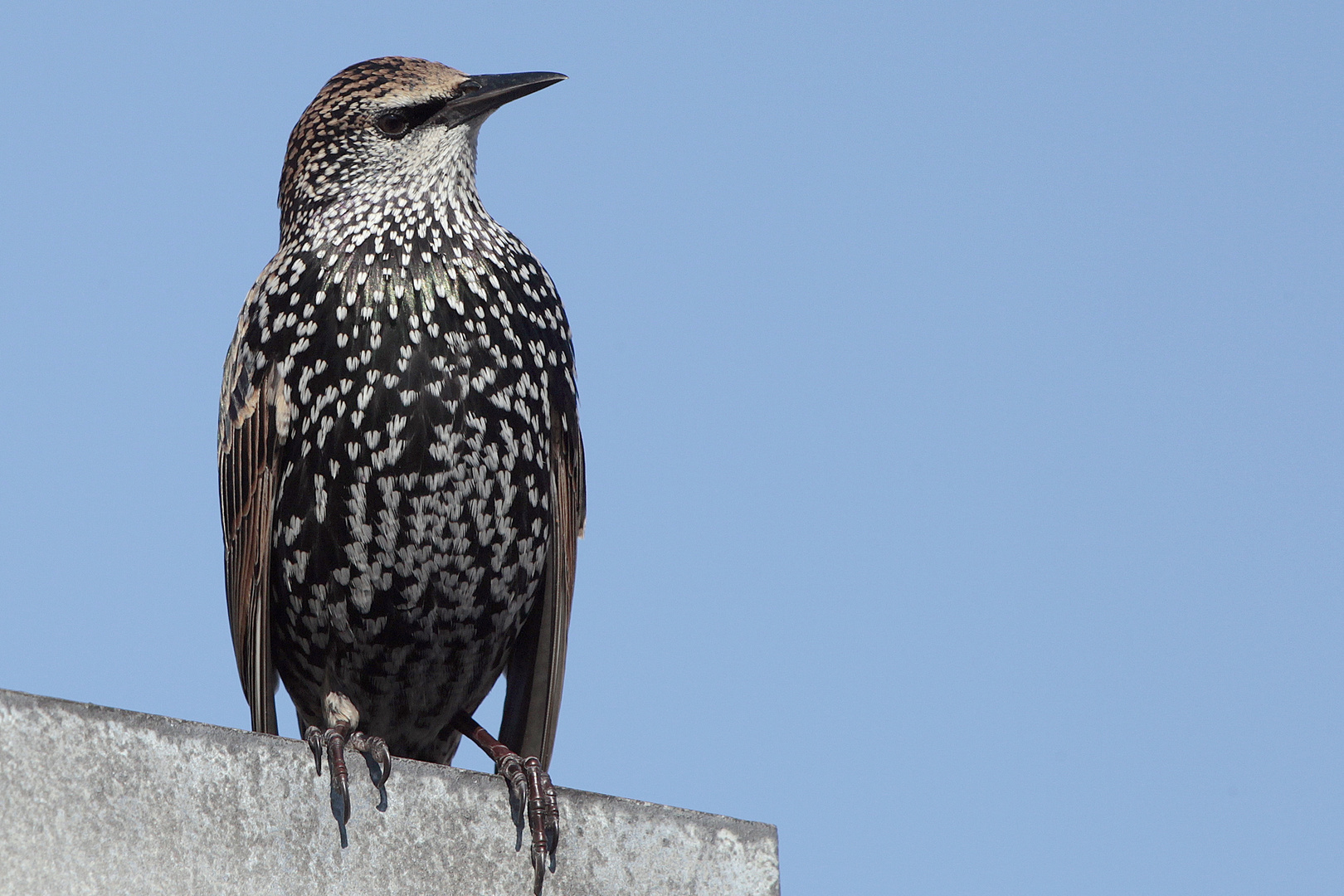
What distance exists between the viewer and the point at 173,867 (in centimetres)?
294

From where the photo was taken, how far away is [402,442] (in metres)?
4.35

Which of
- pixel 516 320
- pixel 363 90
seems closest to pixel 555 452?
pixel 516 320

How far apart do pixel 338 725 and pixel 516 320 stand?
45.8 inches

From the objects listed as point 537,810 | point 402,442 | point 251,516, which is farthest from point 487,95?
point 537,810

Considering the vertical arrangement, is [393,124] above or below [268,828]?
above

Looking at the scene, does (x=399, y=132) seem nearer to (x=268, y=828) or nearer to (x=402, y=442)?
(x=402, y=442)

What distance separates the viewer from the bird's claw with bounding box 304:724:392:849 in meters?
3.16

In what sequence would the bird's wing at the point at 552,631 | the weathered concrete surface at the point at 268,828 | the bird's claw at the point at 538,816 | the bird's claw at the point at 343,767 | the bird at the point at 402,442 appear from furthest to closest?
the bird's wing at the point at 552,631 < the bird at the point at 402,442 < the bird's claw at the point at 538,816 < the bird's claw at the point at 343,767 < the weathered concrete surface at the point at 268,828

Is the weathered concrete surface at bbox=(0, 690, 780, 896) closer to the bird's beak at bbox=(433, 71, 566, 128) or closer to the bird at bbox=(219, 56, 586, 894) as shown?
the bird at bbox=(219, 56, 586, 894)

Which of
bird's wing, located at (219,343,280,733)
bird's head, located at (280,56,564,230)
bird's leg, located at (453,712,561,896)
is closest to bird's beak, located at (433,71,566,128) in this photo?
bird's head, located at (280,56,564,230)

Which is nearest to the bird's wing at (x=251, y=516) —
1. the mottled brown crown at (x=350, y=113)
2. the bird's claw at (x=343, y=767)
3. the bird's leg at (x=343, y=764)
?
the mottled brown crown at (x=350, y=113)

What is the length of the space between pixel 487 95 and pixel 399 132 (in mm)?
272

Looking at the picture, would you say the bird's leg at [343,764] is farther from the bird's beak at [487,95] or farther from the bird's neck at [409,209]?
the bird's beak at [487,95]

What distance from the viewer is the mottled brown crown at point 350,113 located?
4785mm
